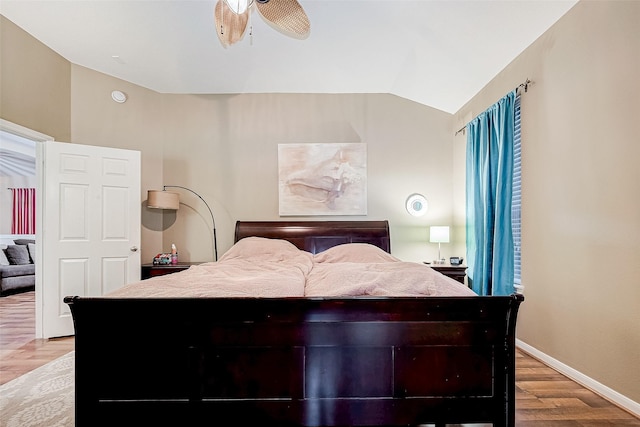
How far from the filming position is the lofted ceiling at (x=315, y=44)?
275 centimetres

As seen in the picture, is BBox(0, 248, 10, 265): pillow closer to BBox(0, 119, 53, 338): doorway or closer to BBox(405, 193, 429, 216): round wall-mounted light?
BBox(0, 119, 53, 338): doorway

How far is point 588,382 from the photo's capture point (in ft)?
7.38

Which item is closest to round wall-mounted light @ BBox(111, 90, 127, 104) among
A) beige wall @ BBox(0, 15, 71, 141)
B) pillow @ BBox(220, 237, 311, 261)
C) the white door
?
beige wall @ BBox(0, 15, 71, 141)

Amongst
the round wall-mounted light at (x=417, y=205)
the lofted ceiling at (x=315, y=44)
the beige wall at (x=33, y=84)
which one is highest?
the lofted ceiling at (x=315, y=44)

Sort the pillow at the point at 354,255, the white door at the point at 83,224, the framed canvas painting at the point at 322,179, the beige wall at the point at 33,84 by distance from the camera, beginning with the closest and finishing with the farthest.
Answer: the beige wall at the point at 33,84, the white door at the point at 83,224, the pillow at the point at 354,255, the framed canvas painting at the point at 322,179

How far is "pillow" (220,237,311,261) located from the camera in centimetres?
366

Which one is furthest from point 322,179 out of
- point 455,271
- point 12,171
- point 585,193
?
point 12,171

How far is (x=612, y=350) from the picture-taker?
2104 millimetres

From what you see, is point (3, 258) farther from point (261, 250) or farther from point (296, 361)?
point (296, 361)

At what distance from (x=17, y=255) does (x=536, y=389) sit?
8.10 meters

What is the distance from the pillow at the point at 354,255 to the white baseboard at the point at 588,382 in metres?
1.46

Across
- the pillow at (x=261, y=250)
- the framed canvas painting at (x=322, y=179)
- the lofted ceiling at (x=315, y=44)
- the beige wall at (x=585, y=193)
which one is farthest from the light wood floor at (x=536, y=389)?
the lofted ceiling at (x=315, y=44)

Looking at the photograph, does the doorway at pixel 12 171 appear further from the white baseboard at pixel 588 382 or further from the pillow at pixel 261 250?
the white baseboard at pixel 588 382

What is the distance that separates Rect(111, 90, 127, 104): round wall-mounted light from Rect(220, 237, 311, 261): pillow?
7.63ft
